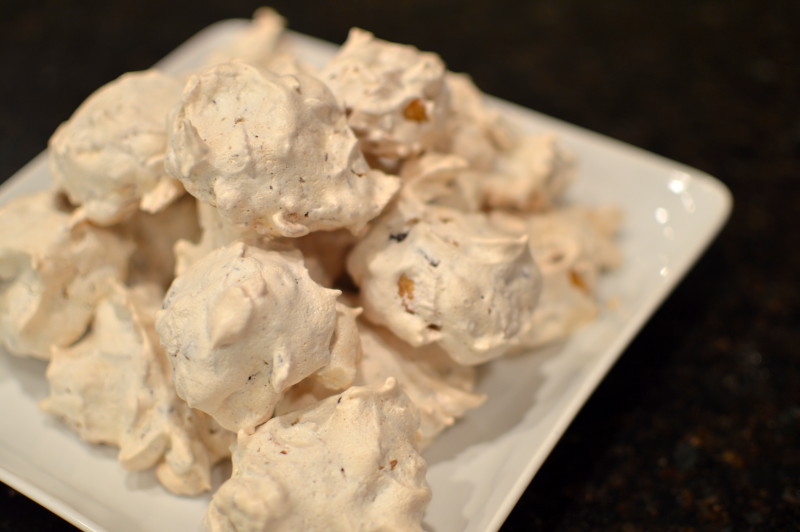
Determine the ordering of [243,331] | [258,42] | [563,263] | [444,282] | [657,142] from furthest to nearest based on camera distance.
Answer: [657,142]
[258,42]
[563,263]
[444,282]
[243,331]

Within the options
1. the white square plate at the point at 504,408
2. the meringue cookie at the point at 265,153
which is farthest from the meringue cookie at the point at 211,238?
the white square plate at the point at 504,408

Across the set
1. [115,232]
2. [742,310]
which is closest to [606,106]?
[742,310]

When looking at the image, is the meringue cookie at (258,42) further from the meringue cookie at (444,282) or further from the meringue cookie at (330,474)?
the meringue cookie at (330,474)

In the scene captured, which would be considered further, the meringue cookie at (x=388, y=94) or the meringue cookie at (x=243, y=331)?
the meringue cookie at (x=388, y=94)

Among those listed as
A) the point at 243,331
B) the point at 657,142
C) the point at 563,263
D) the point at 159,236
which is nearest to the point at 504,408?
the point at 563,263

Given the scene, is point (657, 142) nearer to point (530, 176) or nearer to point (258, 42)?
point (530, 176)

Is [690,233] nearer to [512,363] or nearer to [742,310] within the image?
[742,310]

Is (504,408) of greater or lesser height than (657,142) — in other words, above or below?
above
